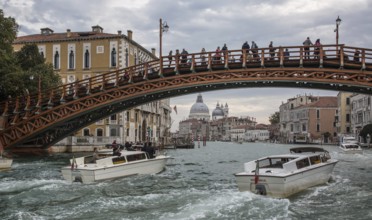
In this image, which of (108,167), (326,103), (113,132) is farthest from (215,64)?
(326,103)

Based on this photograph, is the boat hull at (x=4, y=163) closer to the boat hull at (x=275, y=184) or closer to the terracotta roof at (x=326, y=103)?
the boat hull at (x=275, y=184)

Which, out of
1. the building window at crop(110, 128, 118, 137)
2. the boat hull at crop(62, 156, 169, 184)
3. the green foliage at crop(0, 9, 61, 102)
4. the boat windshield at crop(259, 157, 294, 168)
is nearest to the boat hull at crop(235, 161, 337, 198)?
the boat windshield at crop(259, 157, 294, 168)

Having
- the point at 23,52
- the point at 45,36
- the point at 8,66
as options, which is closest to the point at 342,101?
the point at 45,36

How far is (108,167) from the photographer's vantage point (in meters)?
18.6

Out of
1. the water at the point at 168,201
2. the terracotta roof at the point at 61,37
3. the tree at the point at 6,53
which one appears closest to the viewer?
the water at the point at 168,201

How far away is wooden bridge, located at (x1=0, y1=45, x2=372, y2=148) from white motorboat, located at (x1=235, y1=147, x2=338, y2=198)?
241 inches

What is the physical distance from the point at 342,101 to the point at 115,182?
70.4m

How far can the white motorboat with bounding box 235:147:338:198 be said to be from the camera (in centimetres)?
1426

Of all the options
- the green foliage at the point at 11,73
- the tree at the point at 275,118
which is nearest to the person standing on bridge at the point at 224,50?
the green foliage at the point at 11,73

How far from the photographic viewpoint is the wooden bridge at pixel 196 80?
22.6 meters

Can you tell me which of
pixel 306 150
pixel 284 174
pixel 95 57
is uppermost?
pixel 95 57

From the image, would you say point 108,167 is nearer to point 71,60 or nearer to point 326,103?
point 71,60

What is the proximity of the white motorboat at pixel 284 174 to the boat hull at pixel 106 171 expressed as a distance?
19.9ft

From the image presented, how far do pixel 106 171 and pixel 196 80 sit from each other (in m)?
9.02
